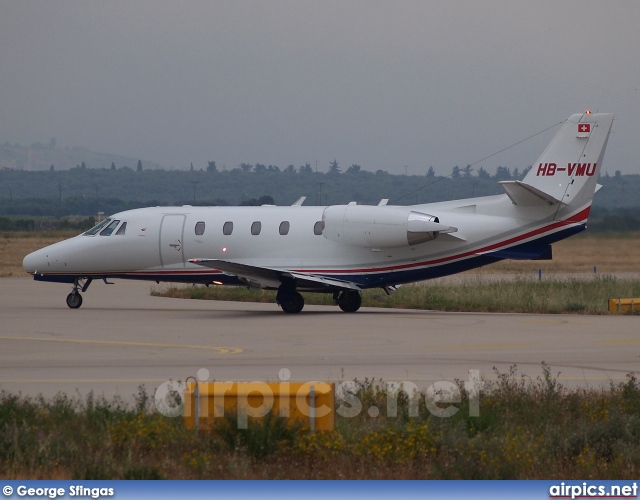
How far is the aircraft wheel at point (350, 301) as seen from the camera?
27.1 meters

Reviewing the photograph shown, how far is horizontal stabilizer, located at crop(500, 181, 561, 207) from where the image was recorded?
24.2 m

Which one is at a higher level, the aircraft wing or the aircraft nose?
the aircraft nose

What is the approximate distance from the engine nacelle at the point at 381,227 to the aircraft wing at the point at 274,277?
3.70ft

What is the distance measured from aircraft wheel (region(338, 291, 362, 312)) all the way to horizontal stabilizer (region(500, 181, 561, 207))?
199 inches

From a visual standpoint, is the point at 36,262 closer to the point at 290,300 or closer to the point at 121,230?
the point at 121,230

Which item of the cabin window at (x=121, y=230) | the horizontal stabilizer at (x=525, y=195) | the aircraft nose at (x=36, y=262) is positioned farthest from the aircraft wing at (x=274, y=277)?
the aircraft nose at (x=36, y=262)

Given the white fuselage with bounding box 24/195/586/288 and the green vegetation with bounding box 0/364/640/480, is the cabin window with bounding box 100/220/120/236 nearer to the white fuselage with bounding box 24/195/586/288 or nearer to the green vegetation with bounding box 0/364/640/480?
the white fuselage with bounding box 24/195/586/288

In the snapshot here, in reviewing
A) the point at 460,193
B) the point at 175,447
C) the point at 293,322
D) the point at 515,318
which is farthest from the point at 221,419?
the point at 460,193

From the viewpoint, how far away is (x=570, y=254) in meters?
48.6

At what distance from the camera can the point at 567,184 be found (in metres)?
25.1

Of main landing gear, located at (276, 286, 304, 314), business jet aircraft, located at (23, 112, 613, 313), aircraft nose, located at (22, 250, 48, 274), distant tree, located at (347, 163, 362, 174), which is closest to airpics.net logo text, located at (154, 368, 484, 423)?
business jet aircraft, located at (23, 112, 613, 313)

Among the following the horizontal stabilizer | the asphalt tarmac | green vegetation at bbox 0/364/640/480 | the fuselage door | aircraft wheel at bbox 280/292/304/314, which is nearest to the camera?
green vegetation at bbox 0/364/640/480

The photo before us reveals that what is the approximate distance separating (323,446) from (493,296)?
20713mm

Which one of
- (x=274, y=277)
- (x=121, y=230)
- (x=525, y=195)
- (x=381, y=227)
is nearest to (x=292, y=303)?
(x=274, y=277)
